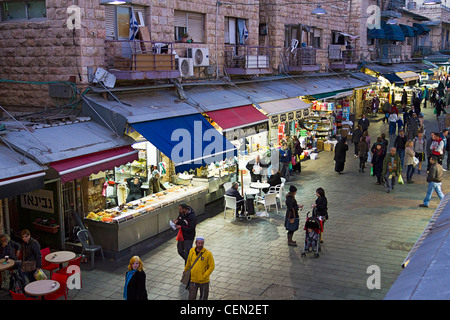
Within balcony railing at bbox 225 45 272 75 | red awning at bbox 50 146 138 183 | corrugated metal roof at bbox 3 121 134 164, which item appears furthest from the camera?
balcony railing at bbox 225 45 272 75

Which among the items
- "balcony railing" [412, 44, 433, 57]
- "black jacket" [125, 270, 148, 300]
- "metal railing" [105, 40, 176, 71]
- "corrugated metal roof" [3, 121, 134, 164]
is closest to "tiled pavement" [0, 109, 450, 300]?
"black jacket" [125, 270, 148, 300]

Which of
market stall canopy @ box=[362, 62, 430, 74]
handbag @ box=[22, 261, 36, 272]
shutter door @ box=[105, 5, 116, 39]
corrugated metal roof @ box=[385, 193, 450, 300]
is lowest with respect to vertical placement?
handbag @ box=[22, 261, 36, 272]

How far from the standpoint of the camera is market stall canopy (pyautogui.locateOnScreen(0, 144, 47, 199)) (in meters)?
9.62

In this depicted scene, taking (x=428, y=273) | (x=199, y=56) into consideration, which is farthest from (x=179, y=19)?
(x=428, y=273)

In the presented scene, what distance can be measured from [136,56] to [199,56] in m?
3.95

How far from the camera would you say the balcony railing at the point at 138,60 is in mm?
13945

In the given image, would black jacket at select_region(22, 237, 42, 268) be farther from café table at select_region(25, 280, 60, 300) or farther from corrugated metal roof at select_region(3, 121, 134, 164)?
corrugated metal roof at select_region(3, 121, 134, 164)

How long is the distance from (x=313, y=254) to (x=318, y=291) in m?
2.25

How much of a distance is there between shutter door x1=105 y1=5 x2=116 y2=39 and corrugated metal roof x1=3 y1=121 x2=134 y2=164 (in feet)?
10.2

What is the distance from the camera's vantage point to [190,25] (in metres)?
17.8

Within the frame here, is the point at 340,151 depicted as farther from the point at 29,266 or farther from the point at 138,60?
the point at 29,266

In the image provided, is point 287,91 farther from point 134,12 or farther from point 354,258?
point 354,258

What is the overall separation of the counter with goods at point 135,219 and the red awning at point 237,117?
2422 millimetres

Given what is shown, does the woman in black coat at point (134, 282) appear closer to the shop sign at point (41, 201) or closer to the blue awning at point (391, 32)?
the shop sign at point (41, 201)
